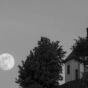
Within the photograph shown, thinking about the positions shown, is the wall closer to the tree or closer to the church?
the church

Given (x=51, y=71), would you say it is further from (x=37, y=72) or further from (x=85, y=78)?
(x=85, y=78)

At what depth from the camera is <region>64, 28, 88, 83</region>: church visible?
96.9 metres

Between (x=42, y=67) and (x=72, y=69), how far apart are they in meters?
13.1

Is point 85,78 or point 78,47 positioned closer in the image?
point 85,78

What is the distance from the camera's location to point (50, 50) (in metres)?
90.6

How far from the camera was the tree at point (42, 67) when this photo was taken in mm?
88625

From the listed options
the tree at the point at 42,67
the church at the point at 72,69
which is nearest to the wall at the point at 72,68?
the church at the point at 72,69

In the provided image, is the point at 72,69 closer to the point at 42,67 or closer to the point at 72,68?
the point at 72,68

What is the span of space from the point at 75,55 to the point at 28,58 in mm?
9712

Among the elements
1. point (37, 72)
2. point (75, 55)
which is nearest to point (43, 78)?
point (37, 72)

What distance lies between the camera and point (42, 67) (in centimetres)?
8912

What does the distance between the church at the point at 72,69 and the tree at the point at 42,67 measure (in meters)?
6.04

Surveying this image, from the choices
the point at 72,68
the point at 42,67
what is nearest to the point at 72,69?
the point at 72,68

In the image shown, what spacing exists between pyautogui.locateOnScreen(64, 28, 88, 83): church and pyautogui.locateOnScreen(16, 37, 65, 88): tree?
6044 mm
